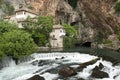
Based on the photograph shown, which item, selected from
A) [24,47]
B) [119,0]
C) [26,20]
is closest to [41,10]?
[26,20]

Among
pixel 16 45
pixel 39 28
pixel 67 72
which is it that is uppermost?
pixel 39 28

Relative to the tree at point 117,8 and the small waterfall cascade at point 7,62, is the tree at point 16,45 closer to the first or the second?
the small waterfall cascade at point 7,62

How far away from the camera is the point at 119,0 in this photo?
199 feet

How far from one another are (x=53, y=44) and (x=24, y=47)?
1147 inches

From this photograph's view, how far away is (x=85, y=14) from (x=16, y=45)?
141 ft

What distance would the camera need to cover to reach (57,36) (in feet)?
206

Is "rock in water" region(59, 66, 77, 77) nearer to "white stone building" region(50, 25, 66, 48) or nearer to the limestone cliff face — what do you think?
"white stone building" region(50, 25, 66, 48)

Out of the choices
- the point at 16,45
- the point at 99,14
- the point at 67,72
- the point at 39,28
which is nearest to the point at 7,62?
the point at 16,45

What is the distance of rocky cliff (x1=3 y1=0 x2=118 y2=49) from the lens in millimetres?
64512

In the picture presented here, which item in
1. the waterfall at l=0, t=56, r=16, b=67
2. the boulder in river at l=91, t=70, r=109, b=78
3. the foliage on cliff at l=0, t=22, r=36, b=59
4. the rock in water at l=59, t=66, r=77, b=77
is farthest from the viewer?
the waterfall at l=0, t=56, r=16, b=67

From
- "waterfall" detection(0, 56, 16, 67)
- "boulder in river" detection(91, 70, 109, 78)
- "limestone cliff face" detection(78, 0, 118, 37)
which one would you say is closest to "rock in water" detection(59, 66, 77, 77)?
"boulder in river" detection(91, 70, 109, 78)

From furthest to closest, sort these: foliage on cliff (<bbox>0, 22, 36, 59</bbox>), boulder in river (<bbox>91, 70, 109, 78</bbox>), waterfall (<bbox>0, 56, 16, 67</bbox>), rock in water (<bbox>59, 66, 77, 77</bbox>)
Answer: waterfall (<bbox>0, 56, 16, 67</bbox>) → foliage on cliff (<bbox>0, 22, 36, 59</bbox>) → rock in water (<bbox>59, 66, 77, 77</bbox>) → boulder in river (<bbox>91, 70, 109, 78</bbox>)

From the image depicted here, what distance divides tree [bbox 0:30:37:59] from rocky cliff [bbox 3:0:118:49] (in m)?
33.9

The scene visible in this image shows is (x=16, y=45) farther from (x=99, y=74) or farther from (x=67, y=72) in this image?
(x=99, y=74)
